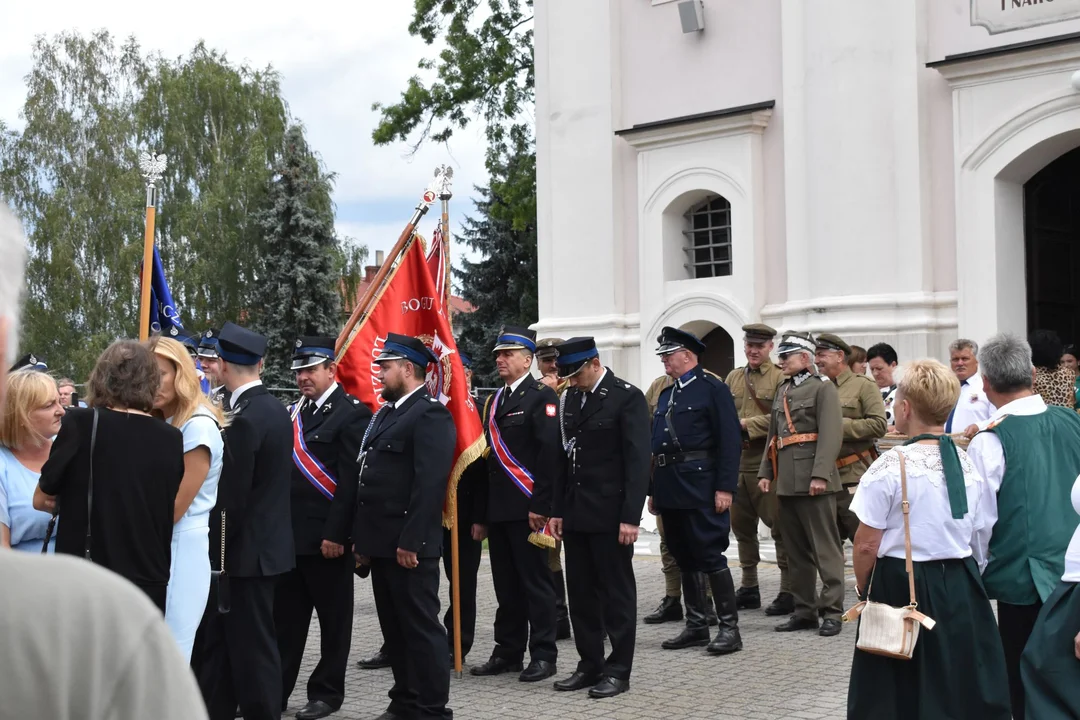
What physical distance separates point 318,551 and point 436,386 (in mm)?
1547

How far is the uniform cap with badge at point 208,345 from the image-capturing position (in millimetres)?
9078

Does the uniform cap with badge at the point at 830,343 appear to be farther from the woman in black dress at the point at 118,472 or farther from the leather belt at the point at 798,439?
the woman in black dress at the point at 118,472

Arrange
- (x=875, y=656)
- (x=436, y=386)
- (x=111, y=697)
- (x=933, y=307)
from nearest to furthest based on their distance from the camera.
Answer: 1. (x=111, y=697)
2. (x=875, y=656)
3. (x=436, y=386)
4. (x=933, y=307)

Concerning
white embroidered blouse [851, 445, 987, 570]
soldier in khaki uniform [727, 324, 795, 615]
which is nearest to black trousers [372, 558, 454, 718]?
white embroidered blouse [851, 445, 987, 570]

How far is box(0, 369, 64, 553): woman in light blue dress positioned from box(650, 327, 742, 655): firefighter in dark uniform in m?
4.32

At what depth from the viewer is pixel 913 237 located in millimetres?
14562

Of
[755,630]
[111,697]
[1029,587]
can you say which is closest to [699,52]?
[755,630]

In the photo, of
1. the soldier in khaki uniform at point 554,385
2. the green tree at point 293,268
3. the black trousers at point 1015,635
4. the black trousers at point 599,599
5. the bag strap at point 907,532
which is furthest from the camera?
the green tree at point 293,268

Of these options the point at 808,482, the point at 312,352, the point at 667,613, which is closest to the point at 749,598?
the point at 667,613

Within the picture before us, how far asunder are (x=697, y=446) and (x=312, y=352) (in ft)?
8.82

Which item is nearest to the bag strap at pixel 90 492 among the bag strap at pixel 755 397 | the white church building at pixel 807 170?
the bag strap at pixel 755 397

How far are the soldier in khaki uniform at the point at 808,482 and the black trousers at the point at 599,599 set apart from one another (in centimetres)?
197

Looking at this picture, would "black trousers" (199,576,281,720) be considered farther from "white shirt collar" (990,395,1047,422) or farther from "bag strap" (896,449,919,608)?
"white shirt collar" (990,395,1047,422)

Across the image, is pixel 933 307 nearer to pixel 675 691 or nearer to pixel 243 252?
pixel 675 691
